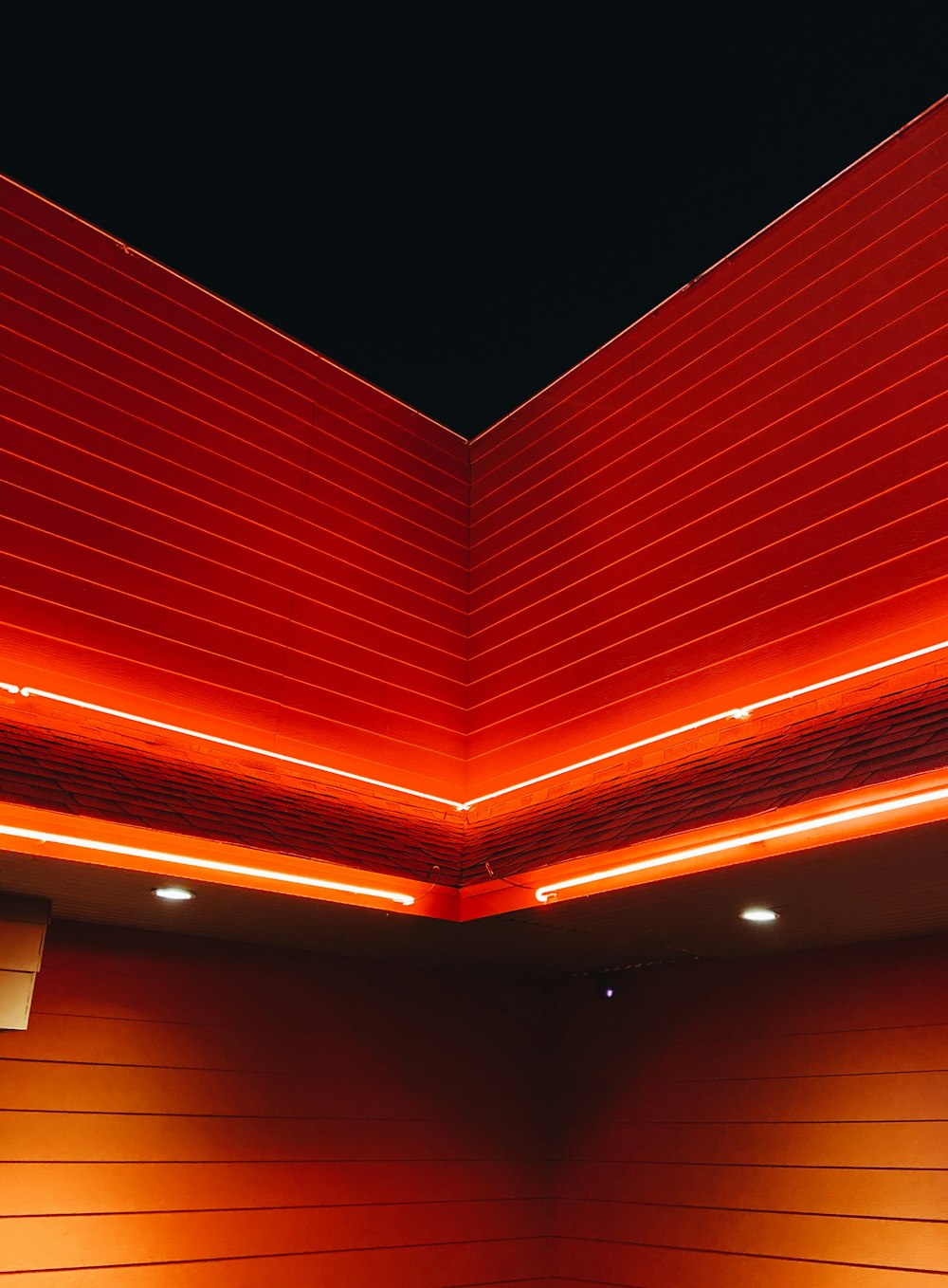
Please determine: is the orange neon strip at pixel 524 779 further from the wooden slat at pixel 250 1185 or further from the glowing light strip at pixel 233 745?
the wooden slat at pixel 250 1185

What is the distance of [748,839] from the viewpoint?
387 centimetres

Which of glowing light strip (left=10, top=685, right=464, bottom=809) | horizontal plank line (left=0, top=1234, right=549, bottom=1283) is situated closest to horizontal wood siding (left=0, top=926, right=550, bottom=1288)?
horizontal plank line (left=0, top=1234, right=549, bottom=1283)

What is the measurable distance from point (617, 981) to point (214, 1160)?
258 centimetres

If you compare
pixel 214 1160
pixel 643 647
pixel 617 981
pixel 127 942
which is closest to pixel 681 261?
pixel 643 647

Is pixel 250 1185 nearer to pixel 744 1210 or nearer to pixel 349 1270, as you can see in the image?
pixel 349 1270

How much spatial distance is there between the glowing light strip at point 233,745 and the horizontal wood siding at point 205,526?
0.18 feet

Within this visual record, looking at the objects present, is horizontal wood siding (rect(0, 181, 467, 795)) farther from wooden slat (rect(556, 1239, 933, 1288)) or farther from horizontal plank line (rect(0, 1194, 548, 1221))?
wooden slat (rect(556, 1239, 933, 1288))

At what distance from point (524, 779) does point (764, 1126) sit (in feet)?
7.18

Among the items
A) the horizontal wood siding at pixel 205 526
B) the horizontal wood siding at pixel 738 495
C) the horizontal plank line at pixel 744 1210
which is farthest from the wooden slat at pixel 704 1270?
the horizontal wood siding at pixel 205 526

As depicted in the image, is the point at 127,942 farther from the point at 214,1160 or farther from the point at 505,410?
the point at 505,410

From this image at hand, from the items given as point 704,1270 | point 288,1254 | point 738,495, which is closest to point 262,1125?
point 288,1254

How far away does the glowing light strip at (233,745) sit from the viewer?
4.50m

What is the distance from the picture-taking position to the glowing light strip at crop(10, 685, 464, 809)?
450cm

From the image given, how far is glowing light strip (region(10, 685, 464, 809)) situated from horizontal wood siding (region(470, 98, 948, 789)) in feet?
1.64
